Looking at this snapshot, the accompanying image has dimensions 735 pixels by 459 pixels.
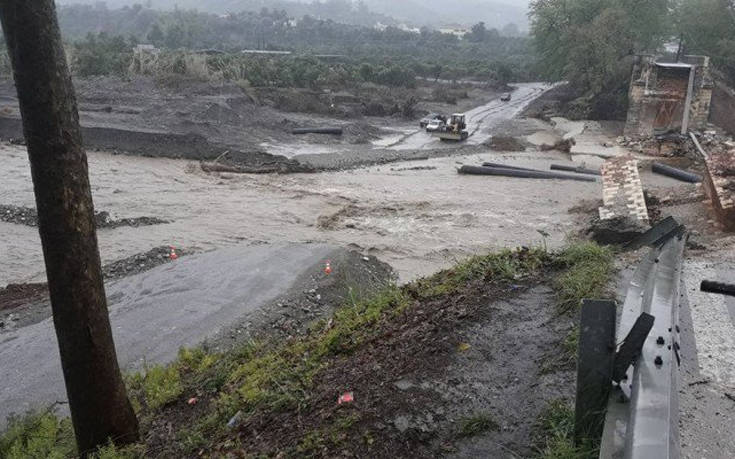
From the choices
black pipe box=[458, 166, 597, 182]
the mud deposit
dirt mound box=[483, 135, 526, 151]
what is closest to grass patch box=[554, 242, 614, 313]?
the mud deposit

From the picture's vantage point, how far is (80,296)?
500 centimetres

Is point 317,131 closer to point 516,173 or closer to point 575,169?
point 516,173

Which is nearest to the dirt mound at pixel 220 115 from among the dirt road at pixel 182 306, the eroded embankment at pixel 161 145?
the eroded embankment at pixel 161 145

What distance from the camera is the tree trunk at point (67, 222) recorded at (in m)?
4.51

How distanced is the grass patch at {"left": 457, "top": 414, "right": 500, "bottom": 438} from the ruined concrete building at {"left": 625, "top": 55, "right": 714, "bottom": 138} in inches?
1035

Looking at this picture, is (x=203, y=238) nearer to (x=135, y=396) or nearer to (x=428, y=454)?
(x=135, y=396)

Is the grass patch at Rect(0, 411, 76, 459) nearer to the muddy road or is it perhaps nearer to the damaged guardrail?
the damaged guardrail

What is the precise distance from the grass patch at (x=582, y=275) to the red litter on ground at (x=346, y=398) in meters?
2.04

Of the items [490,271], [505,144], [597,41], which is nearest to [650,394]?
[490,271]

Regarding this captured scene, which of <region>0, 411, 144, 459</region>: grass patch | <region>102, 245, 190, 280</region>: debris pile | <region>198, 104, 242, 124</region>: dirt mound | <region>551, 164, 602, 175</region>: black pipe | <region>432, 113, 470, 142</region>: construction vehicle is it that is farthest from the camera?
<region>432, 113, 470, 142</region>: construction vehicle

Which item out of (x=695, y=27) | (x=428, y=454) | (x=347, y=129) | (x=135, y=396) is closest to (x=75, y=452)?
(x=135, y=396)

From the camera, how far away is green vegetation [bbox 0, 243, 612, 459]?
4602 mm

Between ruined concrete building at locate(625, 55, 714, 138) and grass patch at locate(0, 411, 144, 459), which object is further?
ruined concrete building at locate(625, 55, 714, 138)

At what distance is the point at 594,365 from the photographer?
3.18m
